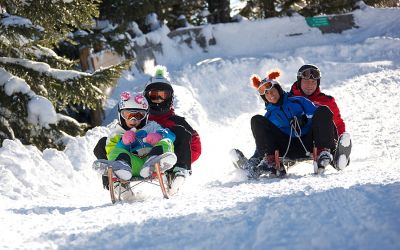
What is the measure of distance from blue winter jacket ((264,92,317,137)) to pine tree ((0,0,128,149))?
8.30ft

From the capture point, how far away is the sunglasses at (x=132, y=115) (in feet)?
18.0

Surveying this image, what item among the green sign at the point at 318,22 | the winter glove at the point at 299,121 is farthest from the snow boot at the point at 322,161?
the green sign at the point at 318,22

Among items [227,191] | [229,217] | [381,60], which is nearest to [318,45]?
[381,60]

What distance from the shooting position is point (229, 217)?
3.40 m

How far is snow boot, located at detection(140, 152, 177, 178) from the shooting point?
194 inches

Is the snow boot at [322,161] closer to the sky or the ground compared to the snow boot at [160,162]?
closer to the ground

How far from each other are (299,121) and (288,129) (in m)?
0.13

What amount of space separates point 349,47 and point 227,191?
11.8 m

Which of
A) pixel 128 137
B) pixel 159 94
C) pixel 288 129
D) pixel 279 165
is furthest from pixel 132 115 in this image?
pixel 288 129

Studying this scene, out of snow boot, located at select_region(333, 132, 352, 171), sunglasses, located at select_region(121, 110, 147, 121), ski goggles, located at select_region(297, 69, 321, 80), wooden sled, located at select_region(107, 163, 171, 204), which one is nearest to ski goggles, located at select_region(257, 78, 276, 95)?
ski goggles, located at select_region(297, 69, 321, 80)

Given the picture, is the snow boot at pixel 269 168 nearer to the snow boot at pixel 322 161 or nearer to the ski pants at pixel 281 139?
the ski pants at pixel 281 139

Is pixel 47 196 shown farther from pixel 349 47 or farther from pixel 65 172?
pixel 349 47

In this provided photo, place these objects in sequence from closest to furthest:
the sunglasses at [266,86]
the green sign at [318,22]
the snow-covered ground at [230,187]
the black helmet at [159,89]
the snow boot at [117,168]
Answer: the snow-covered ground at [230,187] < the snow boot at [117,168] < the sunglasses at [266,86] < the black helmet at [159,89] < the green sign at [318,22]

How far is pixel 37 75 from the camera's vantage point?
25.0 ft
